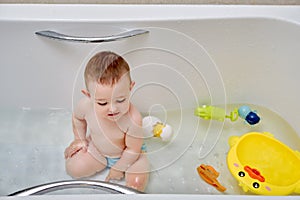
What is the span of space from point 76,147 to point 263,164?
0.53 m

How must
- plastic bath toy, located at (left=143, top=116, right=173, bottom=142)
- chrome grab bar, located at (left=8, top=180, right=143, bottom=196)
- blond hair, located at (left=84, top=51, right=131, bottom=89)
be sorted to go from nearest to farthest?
chrome grab bar, located at (left=8, top=180, right=143, bottom=196) < blond hair, located at (left=84, top=51, right=131, bottom=89) < plastic bath toy, located at (left=143, top=116, right=173, bottom=142)

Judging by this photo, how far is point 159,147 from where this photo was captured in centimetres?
133

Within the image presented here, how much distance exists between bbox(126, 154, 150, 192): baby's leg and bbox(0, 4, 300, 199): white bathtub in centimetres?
5

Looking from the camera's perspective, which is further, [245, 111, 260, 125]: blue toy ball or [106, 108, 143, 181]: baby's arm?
[245, 111, 260, 125]: blue toy ball

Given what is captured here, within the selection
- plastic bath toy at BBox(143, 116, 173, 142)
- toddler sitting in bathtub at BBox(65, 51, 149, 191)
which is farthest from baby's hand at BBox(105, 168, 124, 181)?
plastic bath toy at BBox(143, 116, 173, 142)

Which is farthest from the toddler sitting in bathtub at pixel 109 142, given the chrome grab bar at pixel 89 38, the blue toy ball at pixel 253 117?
the blue toy ball at pixel 253 117

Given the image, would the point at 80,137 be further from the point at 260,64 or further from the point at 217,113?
the point at 260,64

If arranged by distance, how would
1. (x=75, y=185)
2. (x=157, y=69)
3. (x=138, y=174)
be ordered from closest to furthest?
(x=75, y=185), (x=138, y=174), (x=157, y=69)

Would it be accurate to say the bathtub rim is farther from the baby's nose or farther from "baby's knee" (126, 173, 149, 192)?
"baby's knee" (126, 173, 149, 192)

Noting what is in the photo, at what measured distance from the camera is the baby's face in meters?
1.08

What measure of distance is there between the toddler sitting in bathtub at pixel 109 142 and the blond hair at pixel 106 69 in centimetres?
4

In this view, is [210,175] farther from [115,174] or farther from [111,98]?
[111,98]

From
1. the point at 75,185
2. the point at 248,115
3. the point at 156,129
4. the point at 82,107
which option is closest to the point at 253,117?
the point at 248,115

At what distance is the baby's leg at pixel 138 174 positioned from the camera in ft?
3.90
